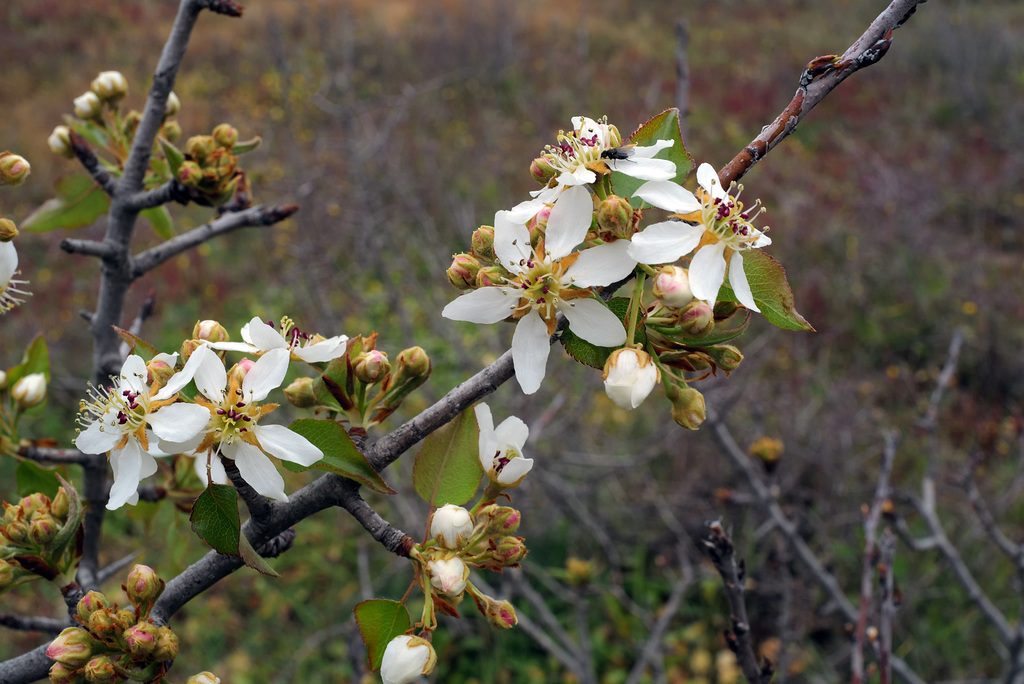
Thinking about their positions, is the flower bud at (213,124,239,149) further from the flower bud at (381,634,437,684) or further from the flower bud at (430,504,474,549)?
the flower bud at (381,634,437,684)

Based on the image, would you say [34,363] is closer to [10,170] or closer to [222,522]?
[10,170]

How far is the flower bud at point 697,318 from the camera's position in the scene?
0.82 meters

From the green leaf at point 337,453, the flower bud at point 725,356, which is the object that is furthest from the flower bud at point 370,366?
the flower bud at point 725,356

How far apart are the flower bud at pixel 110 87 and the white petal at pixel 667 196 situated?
1.24m

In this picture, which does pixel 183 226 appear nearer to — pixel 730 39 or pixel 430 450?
pixel 430 450

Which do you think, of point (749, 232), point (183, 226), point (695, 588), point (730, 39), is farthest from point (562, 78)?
point (749, 232)

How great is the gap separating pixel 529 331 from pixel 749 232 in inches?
13.0

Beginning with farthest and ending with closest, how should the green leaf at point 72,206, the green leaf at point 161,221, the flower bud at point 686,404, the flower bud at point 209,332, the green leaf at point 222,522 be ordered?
the green leaf at point 161,221 → the green leaf at point 72,206 → the flower bud at point 209,332 → the flower bud at point 686,404 → the green leaf at point 222,522

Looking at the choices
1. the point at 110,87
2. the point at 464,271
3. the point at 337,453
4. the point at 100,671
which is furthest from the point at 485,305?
the point at 110,87

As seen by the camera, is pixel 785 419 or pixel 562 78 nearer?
pixel 785 419

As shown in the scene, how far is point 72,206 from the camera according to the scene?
145 cm

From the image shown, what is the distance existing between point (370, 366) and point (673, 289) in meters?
0.41

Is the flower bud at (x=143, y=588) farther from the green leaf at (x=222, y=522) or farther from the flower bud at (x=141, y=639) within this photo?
the green leaf at (x=222, y=522)

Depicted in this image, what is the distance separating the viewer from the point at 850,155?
28.0ft
